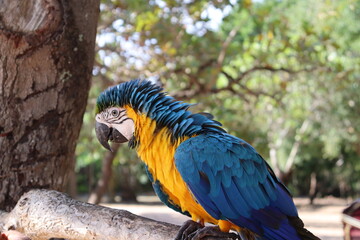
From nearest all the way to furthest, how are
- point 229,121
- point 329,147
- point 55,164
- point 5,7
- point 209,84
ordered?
point 5,7
point 55,164
point 209,84
point 229,121
point 329,147

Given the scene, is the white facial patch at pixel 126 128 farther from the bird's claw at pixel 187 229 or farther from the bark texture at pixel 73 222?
the bird's claw at pixel 187 229

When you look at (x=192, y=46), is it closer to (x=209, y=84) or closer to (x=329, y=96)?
(x=209, y=84)

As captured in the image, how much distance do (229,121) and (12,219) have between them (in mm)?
5031

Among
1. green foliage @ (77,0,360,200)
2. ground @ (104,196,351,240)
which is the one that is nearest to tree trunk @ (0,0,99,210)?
green foliage @ (77,0,360,200)

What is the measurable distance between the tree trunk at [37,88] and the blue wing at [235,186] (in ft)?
2.02

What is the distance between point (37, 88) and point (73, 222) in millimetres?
659

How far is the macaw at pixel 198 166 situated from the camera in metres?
1.64

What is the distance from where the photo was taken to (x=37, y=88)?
6.38 ft

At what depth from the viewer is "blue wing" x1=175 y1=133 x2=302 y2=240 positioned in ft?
5.37

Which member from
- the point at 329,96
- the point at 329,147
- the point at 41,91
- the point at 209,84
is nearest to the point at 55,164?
the point at 41,91

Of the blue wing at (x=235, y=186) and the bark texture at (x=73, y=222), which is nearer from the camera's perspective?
the bark texture at (x=73, y=222)

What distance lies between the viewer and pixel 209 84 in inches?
225

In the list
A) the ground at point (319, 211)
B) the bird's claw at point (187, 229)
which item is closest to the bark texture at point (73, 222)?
the bird's claw at point (187, 229)

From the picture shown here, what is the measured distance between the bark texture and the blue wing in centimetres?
22
